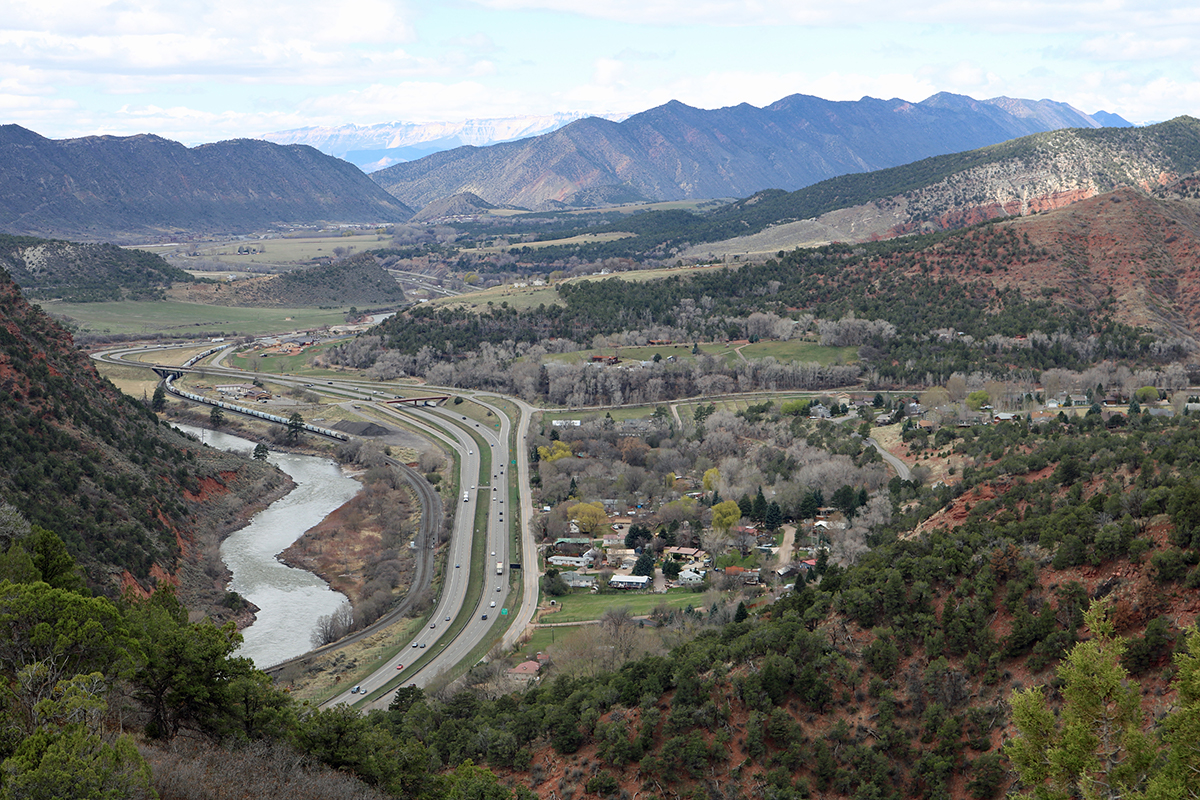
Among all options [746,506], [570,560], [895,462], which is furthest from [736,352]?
[570,560]

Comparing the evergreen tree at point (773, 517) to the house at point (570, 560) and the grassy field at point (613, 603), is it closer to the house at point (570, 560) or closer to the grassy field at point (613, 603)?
the grassy field at point (613, 603)

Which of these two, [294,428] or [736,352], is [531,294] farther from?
[294,428]

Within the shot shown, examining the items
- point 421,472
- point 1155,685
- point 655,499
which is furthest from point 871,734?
point 421,472

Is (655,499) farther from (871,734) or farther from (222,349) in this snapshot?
(222,349)

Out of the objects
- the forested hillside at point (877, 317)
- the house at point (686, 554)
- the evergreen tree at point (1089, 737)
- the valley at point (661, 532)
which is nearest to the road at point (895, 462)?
the valley at point (661, 532)

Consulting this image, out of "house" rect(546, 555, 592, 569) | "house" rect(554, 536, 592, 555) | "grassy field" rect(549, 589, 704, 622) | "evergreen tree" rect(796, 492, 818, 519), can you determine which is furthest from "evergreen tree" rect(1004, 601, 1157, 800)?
"evergreen tree" rect(796, 492, 818, 519)

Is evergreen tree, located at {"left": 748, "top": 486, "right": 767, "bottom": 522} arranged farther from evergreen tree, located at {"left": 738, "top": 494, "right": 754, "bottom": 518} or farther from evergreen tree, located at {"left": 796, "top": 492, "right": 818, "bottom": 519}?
evergreen tree, located at {"left": 796, "top": 492, "right": 818, "bottom": 519}
